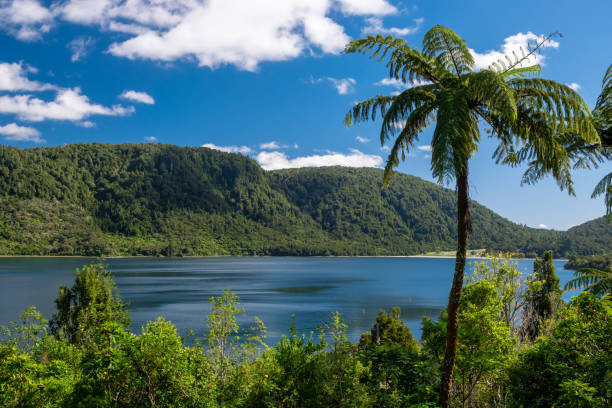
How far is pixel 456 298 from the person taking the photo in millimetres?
7277

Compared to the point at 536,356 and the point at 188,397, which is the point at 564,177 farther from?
the point at 188,397

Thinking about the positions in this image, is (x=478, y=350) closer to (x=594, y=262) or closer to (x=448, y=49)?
(x=448, y=49)

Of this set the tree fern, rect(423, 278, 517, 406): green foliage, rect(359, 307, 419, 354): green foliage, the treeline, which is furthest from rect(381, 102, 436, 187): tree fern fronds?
the treeline

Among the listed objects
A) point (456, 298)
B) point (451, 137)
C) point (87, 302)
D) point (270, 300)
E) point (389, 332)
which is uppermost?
point (451, 137)

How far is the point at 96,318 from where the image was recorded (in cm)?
1983

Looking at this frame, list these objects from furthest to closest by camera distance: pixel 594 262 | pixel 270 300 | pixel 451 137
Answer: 1. pixel 594 262
2. pixel 270 300
3. pixel 451 137

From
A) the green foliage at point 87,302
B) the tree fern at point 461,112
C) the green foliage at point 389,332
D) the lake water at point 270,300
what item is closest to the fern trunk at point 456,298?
the tree fern at point 461,112

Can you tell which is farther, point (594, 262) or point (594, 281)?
point (594, 262)

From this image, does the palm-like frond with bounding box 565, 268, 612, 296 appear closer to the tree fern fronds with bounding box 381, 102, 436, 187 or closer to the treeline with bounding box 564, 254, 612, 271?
the tree fern fronds with bounding box 381, 102, 436, 187

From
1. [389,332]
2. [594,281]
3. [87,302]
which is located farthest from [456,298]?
[389,332]

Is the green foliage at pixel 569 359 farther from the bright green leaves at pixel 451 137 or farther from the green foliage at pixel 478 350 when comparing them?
the bright green leaves at pixel 451 137

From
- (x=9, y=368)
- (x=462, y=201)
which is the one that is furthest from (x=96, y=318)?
(x=462, y=201)

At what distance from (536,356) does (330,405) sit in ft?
11.7

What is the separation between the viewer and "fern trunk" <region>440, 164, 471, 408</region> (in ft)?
23.4
